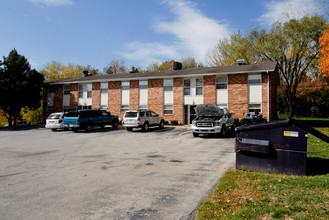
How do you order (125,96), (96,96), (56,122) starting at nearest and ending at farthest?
1. (56,122)
2. (125,96)
3. (96,96)

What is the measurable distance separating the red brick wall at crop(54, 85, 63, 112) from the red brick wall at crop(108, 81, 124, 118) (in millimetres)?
7523

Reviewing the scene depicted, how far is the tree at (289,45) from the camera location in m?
26.5

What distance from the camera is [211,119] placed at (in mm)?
15656

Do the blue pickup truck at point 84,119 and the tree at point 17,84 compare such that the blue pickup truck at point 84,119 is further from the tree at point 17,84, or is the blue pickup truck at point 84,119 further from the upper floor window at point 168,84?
the tree at point 17,84

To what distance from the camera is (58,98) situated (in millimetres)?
32938

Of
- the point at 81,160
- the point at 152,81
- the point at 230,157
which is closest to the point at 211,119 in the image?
the point at 230,157

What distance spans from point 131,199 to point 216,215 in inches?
68.8

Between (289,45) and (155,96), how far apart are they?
55.4 feet

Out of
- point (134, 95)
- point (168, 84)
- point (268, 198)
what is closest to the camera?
point (268, 198)

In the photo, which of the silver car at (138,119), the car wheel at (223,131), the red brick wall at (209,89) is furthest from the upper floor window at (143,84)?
the car wheel at (223,131)

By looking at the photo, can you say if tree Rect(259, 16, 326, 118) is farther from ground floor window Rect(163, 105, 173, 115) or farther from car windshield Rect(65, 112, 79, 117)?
car windshield Rect(65, 112, 79, 117)

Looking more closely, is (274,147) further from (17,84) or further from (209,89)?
(17,84)

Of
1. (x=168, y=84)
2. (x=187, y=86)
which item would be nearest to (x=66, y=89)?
(x=168, y=84)

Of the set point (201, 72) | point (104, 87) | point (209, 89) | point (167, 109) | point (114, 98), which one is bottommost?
point (167, 109)
